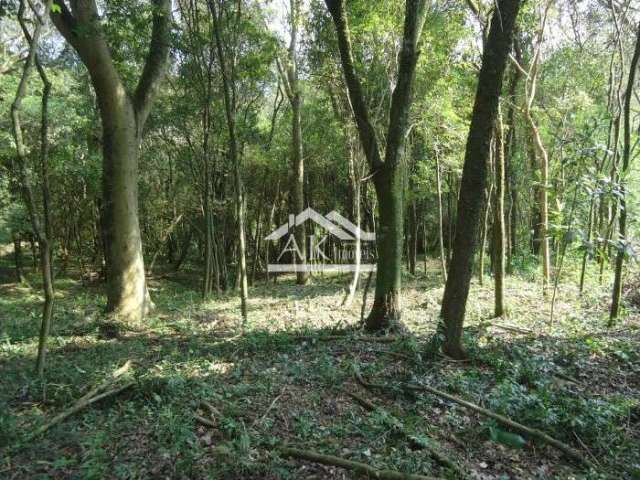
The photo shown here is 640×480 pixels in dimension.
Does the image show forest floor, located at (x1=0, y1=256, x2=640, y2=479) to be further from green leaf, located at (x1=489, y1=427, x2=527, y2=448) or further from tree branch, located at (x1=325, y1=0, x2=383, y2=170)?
tree branch, located at (x1=325, y1=0, x2=383, y2=170)

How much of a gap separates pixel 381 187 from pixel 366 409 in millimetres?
3238

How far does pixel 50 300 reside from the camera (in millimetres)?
3938

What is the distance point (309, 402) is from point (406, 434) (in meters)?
1.02

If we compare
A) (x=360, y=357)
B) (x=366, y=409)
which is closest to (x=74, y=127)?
(x=360, y=357)

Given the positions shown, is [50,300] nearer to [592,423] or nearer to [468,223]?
[468,223]

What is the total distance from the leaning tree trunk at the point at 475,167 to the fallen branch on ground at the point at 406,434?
1.50 metres

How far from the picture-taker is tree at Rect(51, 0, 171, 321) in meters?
6.56

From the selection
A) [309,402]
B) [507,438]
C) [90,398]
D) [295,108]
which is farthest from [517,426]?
[295,108]

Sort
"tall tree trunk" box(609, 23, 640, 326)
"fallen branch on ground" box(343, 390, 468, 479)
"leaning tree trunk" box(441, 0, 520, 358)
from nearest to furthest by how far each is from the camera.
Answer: "fallen branch on ground" box(343, 390, 468, 479) < "leaning tree trunk" box(441, 0, 520, 358) < "tall tree trunk" box(609, 23, 640, 326)

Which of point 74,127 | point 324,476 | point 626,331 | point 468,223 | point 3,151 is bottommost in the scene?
point 324,476

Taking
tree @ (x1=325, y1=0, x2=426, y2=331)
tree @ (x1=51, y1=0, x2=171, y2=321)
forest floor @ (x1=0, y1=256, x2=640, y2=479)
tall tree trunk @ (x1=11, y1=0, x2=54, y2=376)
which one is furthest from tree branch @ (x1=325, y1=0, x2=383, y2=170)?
tall tree trunk @ (x1=11, y1=0, x2=54, y2=376)

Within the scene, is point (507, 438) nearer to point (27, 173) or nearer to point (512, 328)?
point (512, 328)

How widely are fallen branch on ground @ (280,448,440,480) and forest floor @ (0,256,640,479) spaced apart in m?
0.06

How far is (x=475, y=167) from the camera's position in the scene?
446 centimetres
